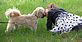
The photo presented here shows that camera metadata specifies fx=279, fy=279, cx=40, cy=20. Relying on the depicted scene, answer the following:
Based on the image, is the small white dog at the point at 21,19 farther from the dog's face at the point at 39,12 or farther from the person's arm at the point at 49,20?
the person's arm at the point at 49,20

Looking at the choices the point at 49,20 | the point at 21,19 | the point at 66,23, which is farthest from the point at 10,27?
the point at 66,23

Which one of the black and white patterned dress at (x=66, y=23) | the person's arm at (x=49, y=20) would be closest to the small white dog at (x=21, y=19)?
the person's arm at (x=49, y=20)

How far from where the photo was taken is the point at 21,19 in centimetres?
572

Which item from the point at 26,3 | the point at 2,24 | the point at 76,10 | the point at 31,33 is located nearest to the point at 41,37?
the point at 31,33

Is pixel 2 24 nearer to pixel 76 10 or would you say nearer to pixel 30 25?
pixel 30 25

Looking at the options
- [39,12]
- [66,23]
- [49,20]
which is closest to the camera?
[66,23]

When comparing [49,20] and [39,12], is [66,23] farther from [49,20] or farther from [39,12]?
[39,12]

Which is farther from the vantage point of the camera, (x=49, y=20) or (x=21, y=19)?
(x=49, y=20)

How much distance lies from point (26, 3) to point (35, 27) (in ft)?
10.9

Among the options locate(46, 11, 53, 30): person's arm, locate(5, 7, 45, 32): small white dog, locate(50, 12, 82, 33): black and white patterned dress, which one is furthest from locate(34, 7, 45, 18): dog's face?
locate(50, 12, 82, 33): black and white patterned dress

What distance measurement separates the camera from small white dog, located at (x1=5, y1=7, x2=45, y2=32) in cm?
571

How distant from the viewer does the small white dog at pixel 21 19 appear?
5.71 m

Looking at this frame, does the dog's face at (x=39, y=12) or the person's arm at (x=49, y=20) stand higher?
the dog's face at (x=39, y=12)

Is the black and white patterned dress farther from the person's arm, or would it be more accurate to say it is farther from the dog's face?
the dog's face
